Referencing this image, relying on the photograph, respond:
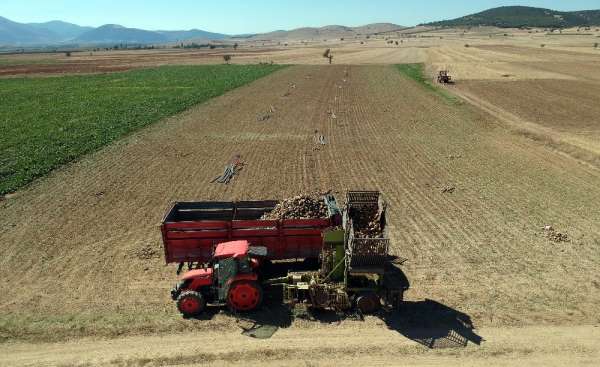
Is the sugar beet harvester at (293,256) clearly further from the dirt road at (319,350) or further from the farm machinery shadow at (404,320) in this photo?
the dirt road at (319,350)

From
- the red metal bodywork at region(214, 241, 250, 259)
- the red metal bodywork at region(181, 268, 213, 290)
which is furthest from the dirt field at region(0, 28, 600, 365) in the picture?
the red metal bodywork at region(214, 241, 250, 259)

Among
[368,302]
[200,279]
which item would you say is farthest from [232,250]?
[368,302]

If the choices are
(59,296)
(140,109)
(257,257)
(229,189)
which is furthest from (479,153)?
(140,109)

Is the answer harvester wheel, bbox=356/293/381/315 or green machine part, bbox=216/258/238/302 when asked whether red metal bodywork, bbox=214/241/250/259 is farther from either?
harvester wheel, bbox=356/293/381/315

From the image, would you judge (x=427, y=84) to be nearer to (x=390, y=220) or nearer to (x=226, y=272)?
(x=390, y=220)

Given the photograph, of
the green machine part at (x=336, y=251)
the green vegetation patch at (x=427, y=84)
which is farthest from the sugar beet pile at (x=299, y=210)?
the green vegetation patch at (x=427, y=84)

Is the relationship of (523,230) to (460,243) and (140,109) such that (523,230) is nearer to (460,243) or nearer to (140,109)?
(460,243)

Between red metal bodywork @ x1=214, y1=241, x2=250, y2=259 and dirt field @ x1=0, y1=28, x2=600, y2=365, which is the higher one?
red metal bodywork @ x1=214, y1=241, x2=250, y2=259
